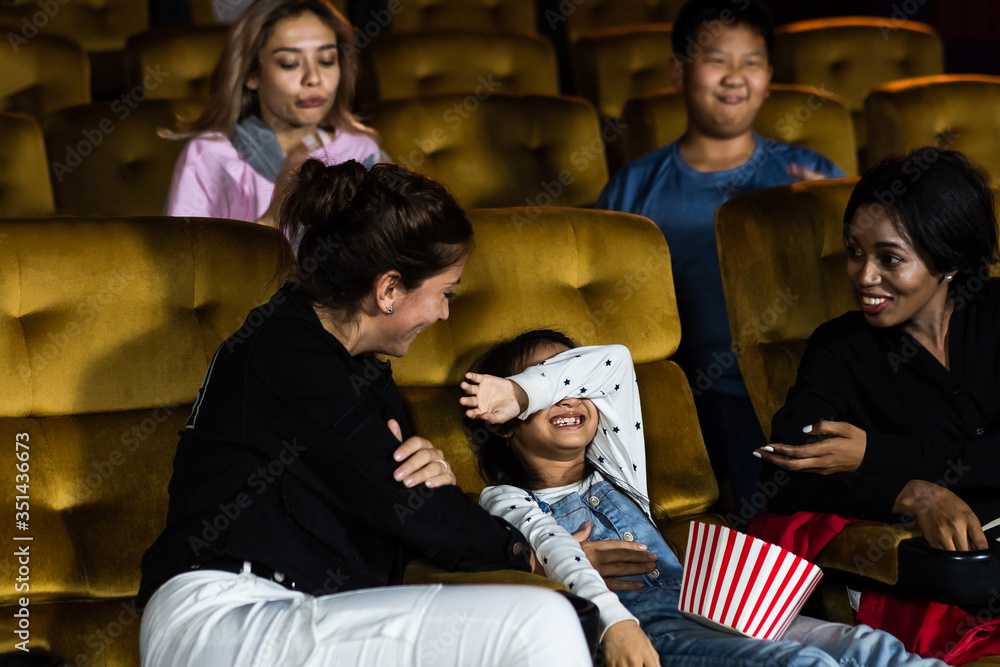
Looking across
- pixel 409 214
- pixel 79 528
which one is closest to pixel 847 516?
pixel 409 214

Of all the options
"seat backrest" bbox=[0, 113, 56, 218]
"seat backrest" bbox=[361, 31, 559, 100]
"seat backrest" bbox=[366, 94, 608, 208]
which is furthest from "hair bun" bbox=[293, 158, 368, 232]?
"seat backrest" bbox=[361, 31, 559, 100]

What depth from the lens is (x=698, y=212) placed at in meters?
2.63

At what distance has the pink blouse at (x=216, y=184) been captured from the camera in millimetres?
2527

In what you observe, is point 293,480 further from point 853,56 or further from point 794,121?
point 853,56

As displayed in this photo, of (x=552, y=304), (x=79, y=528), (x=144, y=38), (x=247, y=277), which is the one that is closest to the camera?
(x=79, y=528)

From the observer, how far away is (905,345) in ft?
6.44

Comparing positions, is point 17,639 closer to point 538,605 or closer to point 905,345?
point 538,605

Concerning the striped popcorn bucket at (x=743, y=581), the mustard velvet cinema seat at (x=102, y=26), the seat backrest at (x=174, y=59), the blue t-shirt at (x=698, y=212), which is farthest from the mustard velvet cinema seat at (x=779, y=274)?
the mustard velvet cinema seat at (x=102, y=26)

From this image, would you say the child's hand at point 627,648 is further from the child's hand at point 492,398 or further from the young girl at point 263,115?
the young girl at point 263,115

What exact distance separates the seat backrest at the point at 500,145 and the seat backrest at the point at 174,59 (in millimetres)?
969

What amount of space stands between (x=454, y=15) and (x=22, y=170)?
2242 millimetres

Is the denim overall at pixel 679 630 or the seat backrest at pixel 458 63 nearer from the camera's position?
the denim overall at pixel 679 630

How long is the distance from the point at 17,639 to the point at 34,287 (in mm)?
555

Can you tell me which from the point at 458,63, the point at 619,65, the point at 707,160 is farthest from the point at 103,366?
the point at 619,65
